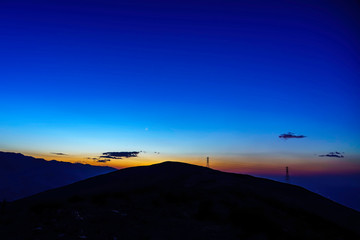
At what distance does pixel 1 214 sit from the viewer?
15.0 m

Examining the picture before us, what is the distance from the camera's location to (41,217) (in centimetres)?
1378

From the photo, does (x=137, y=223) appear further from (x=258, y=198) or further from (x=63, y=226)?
(x=258, y=198)

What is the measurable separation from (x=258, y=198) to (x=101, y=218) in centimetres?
1254

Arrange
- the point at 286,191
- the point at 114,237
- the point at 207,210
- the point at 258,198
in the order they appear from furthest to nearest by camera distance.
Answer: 1. the point at 286,191
2. the point at 258,198
3. the point at 207,210
4. the point at 114,237

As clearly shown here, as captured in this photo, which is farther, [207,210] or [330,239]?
[207,210]

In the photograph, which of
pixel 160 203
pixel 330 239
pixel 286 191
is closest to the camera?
pixel 330 239

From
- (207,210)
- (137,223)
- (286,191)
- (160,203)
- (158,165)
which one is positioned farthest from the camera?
(158,165)

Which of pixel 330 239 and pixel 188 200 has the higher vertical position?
pixel 188 200

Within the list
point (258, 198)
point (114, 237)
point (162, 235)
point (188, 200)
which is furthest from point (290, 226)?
point (114, 237)

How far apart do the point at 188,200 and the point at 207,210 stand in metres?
2.20

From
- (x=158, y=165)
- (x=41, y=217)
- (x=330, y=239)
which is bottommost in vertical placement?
(x=330, y=239)

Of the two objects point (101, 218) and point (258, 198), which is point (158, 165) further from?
point (101, 218)

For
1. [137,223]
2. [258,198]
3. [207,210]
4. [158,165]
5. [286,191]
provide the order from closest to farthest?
[137,223] → [207,210] → [258,198] → [286,191] → [158,165]

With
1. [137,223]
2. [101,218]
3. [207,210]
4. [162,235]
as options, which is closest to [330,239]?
[207,210]
